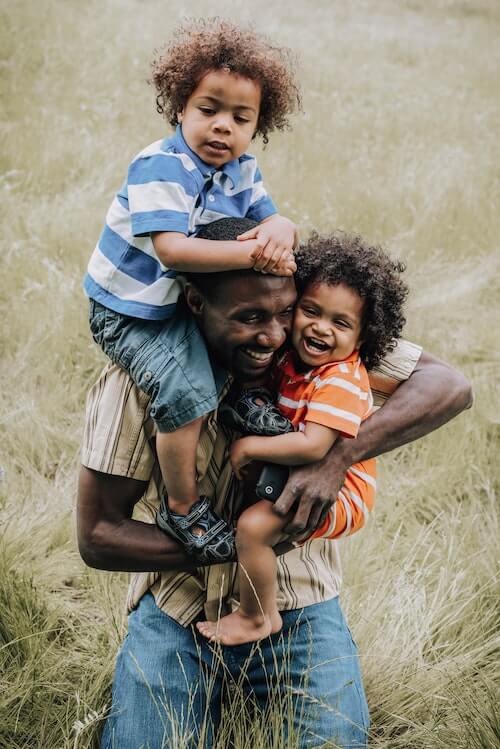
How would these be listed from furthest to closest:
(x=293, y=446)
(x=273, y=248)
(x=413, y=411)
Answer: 1. (x=413, y=411)
2. (x=293, y=446)
3. (x=273, y=248)

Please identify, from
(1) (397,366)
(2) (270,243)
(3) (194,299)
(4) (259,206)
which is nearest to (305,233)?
(4) (259,206)

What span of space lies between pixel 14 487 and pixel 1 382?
91 centimetres

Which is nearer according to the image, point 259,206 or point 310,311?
point 310,311

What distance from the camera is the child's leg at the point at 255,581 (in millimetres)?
1974

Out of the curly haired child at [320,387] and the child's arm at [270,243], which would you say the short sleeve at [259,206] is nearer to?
the curly haired child at [320,387]

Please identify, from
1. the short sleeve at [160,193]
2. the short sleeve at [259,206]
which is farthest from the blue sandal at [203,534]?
the short sleeve at [259,206]

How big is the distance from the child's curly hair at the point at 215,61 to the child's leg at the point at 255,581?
49.6 inches

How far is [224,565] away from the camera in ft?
7.13

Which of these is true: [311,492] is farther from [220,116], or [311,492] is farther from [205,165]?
[220,116]

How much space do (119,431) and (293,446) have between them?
492mm

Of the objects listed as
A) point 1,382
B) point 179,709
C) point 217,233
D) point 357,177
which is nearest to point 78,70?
point 357,177

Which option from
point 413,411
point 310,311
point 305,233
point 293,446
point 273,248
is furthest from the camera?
point 305,233

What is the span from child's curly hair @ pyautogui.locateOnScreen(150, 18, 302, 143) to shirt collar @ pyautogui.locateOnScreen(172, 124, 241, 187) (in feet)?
0.54

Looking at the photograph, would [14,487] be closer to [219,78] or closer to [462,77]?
[219,78]
